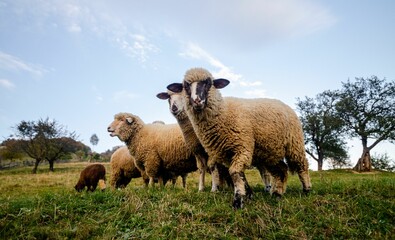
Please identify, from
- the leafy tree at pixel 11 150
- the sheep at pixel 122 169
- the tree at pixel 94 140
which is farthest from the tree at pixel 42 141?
the tree at pixel 94 140

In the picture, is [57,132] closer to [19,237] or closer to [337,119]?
[337,119]

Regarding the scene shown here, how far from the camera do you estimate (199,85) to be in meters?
5.95

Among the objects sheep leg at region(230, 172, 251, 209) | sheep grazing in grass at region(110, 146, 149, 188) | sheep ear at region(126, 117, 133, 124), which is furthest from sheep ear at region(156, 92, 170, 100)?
sheep leg at region(230, 172, 251, 209)

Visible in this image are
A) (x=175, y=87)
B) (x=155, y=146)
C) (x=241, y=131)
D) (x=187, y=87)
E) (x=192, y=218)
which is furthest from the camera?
(x=155, y=146)

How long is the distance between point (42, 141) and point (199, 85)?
45.8m

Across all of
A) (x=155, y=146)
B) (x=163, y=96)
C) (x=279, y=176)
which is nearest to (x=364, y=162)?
(x=155, y=146)

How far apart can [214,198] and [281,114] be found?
8.56 ft

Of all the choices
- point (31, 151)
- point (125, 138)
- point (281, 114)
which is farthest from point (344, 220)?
point (31, 151)

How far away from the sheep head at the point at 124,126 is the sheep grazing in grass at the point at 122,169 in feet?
7.78

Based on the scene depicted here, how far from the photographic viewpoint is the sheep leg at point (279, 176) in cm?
682

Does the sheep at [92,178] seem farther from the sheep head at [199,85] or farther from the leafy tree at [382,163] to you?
the leafy tree at [382,163]

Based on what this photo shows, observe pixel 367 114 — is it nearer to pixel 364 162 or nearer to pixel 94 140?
pixel 364 162

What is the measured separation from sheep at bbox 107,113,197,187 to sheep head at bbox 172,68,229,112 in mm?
3592

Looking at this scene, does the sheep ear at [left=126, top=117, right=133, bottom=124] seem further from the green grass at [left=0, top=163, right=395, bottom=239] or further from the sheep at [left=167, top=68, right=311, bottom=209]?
the green grass at [left=0, top=163, right=395, bottom=239]
